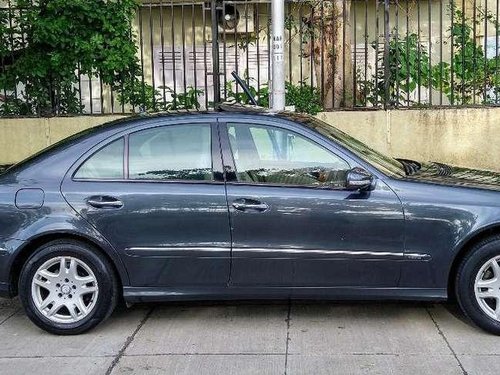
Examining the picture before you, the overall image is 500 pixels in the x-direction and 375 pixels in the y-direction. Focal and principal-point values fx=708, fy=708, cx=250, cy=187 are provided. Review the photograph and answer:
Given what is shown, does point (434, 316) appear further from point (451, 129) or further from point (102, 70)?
point (102, 70)

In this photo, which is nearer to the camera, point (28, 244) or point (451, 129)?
point (28, 244)

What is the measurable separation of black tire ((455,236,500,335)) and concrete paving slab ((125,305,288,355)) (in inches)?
48.6

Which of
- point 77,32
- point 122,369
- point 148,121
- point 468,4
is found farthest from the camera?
point 468,4

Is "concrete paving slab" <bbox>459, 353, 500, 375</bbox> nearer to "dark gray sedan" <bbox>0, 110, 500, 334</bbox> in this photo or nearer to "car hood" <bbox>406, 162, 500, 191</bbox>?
"dark gray sedan" <bbox>0, 110, 500, 334</bbox>

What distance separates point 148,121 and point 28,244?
3.93 feet

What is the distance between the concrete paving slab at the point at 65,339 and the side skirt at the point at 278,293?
0.31 meters

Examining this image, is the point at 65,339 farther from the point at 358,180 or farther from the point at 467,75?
the point at 467,75

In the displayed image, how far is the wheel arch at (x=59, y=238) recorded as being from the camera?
4.87 m

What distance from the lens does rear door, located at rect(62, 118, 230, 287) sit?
15.8 feet

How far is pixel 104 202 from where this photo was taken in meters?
4.87

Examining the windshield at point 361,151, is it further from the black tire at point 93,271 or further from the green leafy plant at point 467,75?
the green leafy plant at point 467,75

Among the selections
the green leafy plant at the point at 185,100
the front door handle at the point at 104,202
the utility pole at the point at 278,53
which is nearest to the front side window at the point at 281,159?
the front door handle at the point at 104,202

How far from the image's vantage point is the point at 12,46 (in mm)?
9117

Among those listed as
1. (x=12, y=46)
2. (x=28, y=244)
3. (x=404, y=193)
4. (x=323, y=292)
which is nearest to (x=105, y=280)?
(x=28, y=244)
